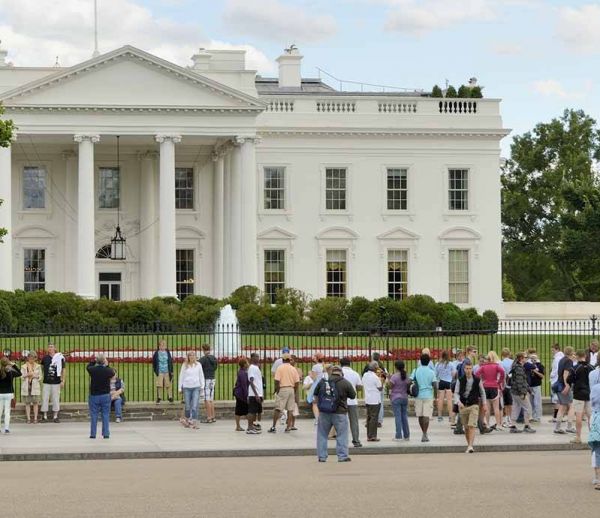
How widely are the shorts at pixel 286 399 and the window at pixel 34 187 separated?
3933 cm

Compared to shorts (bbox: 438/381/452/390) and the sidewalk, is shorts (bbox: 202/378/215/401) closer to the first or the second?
the sidewalk

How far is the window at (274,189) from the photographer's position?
70000 millimetres

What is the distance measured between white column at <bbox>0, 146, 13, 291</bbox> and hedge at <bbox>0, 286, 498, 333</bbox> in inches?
141

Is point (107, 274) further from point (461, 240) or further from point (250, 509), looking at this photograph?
point (250, 509)

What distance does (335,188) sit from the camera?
70500 millimetres

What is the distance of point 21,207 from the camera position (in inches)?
2685

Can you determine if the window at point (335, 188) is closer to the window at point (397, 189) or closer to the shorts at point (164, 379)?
the window at point (397, 189)

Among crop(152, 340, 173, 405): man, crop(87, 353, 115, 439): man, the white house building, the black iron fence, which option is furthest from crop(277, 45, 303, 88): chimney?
crop(87, 353, 115, 439): man

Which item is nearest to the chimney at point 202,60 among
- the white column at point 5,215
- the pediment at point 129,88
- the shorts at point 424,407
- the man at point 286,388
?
the pediment at point 129,88

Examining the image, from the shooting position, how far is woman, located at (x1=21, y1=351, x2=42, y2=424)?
32.4 meters

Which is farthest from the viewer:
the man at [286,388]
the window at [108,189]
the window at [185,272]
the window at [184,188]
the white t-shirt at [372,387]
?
the window at [184,188]

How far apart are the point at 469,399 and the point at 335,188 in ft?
140


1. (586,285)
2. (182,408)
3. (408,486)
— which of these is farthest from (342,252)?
(408,486)

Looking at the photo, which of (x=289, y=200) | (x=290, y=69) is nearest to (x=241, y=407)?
(x=289, y=200)
